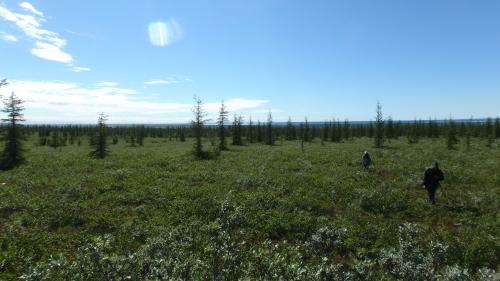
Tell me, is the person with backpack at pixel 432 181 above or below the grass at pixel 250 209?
above

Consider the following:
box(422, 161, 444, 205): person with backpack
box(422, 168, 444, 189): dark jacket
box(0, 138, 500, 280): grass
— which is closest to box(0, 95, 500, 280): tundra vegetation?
box(0, 138, 500, 280): grass

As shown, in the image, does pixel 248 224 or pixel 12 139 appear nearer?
pixel 248 224

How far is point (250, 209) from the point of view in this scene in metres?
16.0

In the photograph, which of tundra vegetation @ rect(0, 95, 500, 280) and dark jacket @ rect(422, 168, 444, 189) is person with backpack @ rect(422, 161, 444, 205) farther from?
tundra vegetation @ rect(0, 95, 500, 280)

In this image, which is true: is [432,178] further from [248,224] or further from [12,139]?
[12,139]

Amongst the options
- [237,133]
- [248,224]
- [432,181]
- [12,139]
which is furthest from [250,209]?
[237,133]

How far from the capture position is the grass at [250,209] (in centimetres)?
1184

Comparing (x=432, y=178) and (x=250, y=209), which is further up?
(x=432, y=178)

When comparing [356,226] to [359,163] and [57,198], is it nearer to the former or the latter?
[57,198]

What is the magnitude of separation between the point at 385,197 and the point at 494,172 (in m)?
14.1

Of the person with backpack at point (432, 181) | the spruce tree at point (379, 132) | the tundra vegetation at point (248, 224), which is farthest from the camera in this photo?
the spruce tree at point (379, 132)

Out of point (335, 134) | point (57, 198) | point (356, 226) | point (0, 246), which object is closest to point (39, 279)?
point (0, 246)

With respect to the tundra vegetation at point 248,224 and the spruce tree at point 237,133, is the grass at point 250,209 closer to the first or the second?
the tundra vegetation at point 248,224

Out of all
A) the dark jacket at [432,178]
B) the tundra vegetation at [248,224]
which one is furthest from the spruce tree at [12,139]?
the dark jacket at [432,178]
